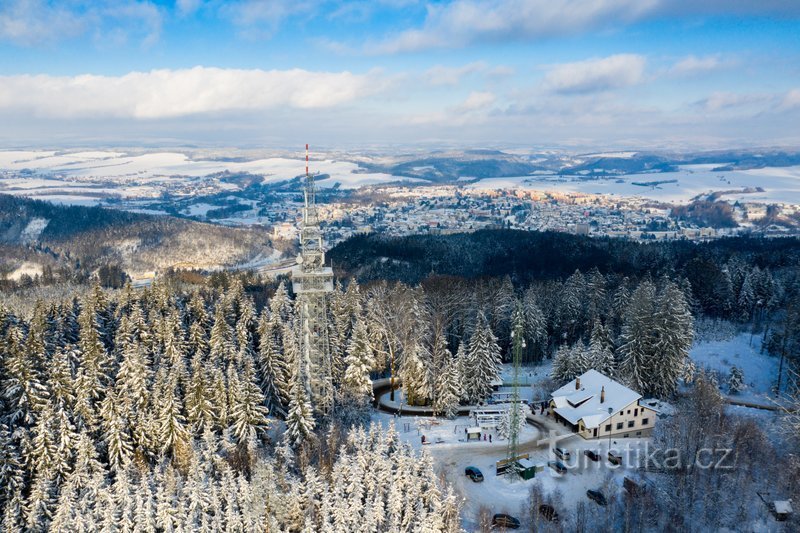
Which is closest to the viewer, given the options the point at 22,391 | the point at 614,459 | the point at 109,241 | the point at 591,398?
the point at 22,391

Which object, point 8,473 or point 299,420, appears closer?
point 8,473

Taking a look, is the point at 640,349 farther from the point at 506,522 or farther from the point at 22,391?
the point at 22,391

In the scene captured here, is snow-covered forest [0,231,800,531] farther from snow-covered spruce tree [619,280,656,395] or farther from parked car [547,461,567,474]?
parked car [547,461,567,474]

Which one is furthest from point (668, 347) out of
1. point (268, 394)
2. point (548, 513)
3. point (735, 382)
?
point (268, 394)

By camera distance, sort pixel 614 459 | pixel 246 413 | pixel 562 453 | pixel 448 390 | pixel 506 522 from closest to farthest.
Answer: pixel 506 522 < pixel 614 459 < pixel 246 413 < pixel 562 453 < pixel 448 390

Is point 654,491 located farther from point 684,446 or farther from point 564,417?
point 564,417

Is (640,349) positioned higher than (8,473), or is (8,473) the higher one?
(640,349)
